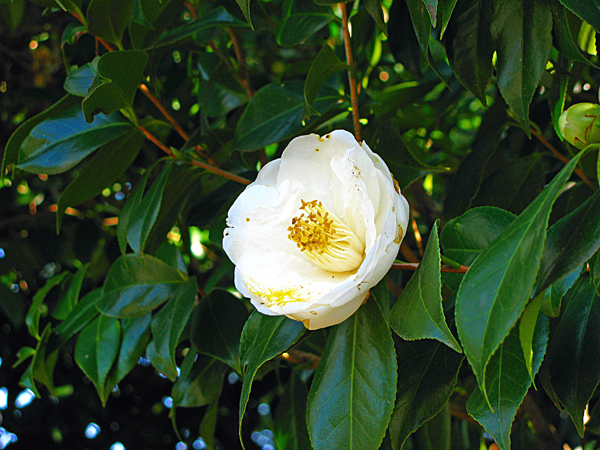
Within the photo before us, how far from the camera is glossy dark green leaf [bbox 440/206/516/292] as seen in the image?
52cm

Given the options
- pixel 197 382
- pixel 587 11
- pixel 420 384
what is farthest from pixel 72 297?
pixel 587 11

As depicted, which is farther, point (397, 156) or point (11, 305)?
point (11, 305)

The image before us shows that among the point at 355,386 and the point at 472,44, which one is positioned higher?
the point at 472,44

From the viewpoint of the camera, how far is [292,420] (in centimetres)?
86

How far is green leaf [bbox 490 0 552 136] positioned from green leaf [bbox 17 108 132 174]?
501mm

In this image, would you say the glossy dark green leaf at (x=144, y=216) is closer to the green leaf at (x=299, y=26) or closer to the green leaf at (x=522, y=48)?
the green leaf at (x=299, y=26)

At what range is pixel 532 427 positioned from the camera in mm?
1038

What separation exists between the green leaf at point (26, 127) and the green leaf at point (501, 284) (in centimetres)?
62

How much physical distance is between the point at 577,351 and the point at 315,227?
0.98ft

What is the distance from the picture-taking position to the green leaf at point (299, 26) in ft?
2.62

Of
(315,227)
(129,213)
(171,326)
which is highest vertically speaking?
(315,227)

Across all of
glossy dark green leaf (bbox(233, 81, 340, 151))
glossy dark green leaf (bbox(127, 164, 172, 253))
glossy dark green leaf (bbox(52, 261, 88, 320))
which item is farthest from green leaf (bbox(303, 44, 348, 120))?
glossy dark green leaf (bbox(52, 261, 88, 320))

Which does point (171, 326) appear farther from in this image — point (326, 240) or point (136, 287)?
point (326, 240)

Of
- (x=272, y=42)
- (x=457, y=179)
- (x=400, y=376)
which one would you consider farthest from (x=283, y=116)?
(x=272, y=42)
